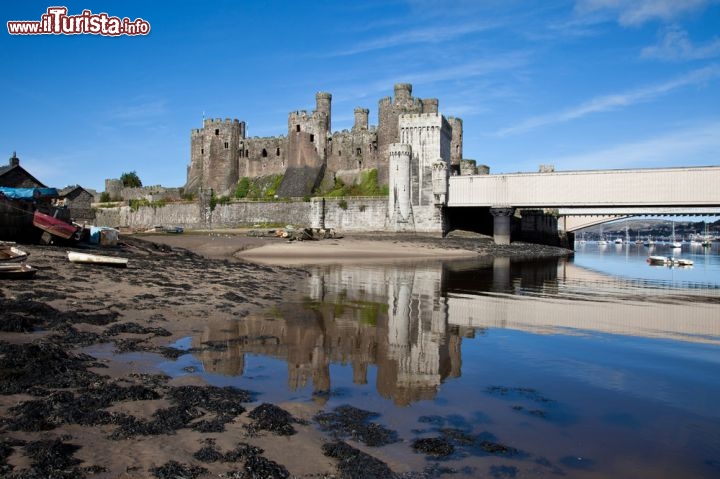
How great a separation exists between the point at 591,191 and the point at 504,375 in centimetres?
4067

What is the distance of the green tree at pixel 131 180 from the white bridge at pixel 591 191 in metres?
48.3

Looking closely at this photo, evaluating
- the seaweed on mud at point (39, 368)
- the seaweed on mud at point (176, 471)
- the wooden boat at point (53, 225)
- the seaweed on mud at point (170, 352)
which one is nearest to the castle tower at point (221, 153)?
the wooden boat at point (53, 225)

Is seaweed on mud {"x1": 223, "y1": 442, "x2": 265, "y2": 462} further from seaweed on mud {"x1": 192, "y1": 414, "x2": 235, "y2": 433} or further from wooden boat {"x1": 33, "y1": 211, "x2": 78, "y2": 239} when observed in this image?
wooden boat {"x1": 33, "y1": 211, "x2": 78, "y2": 239}

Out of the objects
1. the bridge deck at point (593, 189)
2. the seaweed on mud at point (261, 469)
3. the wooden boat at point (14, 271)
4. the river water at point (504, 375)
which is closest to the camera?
the seaweed on mud at point (261, 469)

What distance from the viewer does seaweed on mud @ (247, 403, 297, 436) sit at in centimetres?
525

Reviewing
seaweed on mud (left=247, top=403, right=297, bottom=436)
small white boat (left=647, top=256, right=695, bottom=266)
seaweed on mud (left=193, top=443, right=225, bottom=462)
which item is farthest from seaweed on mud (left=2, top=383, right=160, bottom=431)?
small white boat (left=647, top=256, right=695, bottom=266)

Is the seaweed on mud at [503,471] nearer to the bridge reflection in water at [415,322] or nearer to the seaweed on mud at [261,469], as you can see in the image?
the seaweed on mud at [261,469]

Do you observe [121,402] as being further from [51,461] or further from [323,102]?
[323,102]

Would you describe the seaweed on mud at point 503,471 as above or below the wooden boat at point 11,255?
below

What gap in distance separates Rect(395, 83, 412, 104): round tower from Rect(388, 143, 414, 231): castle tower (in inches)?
191

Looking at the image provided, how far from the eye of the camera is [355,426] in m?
5.55

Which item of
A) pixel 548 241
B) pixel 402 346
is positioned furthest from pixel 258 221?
pixel 402 346

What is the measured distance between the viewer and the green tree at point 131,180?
249 feet

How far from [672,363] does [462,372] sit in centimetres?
362
